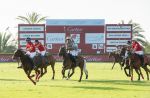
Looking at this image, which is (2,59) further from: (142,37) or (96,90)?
(96,90)

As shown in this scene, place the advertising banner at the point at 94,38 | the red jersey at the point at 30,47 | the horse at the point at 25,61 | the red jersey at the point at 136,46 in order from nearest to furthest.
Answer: the horse at the point at 25,61
the red jersey at the point at 30,47
the red jersey at the point at 136,46
the advertising banner at the point at 94,38

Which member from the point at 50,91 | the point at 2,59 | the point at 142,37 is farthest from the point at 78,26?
the point at 50,91

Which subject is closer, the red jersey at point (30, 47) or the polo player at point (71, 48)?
the red jersey at point (30, 47)

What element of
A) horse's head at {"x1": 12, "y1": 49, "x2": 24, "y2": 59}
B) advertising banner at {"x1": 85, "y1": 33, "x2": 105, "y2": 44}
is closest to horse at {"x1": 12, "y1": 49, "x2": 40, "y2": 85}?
horse's head at {"x1": 12, "y1": 49, "x2": 24, "y2": 59}

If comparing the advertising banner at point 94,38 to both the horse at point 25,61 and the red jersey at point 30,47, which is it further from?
the horse at point 25,61

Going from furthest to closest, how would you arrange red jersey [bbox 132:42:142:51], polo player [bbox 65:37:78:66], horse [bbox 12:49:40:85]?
red jersey [bbox 132:42:142:51] → polo player [bbox 65:37:78:66] → horse [bbox 12:49:40:85]

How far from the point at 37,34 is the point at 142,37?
24.4 m

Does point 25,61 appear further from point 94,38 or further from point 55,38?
point 94,38

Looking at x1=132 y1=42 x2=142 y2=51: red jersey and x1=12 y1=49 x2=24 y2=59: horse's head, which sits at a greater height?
x1=132 y1=42 x2=142 y2=51: red jersey

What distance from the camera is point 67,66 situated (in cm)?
3756

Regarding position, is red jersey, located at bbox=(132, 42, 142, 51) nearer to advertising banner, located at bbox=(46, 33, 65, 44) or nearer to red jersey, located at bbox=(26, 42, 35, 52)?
red jersey, located at bbox=(26, 42, 35, 52)

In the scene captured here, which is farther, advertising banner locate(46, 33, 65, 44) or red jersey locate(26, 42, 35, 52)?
advertising banner locate(46, 33, 65, 44)

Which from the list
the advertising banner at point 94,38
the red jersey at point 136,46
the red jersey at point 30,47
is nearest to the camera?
the red jersey at point 30,47

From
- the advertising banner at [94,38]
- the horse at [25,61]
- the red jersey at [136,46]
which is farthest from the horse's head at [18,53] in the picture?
the advertising banner at [94,38]
